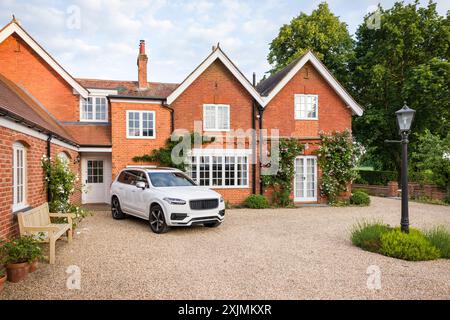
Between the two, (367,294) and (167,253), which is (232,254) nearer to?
(167,253)

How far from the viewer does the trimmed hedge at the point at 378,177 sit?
24.7m

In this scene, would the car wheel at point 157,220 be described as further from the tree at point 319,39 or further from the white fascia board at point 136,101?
the tree at point 319,39

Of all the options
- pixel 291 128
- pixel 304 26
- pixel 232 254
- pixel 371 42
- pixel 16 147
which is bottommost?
pixel 232 254

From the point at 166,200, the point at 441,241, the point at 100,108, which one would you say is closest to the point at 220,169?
the point at 166,200

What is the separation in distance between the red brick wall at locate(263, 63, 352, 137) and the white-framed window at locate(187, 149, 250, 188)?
234 centimetres

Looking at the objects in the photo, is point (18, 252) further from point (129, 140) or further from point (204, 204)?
point (129, 140)

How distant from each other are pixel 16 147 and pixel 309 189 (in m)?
12.8

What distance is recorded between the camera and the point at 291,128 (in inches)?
640

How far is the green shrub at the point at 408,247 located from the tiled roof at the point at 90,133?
1197 centimetres

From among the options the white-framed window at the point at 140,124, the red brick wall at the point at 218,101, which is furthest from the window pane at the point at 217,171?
the white-framed window at the point at 140,124

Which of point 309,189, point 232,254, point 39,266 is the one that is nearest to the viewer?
point 39,266

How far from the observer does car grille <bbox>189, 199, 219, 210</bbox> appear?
897 cm
